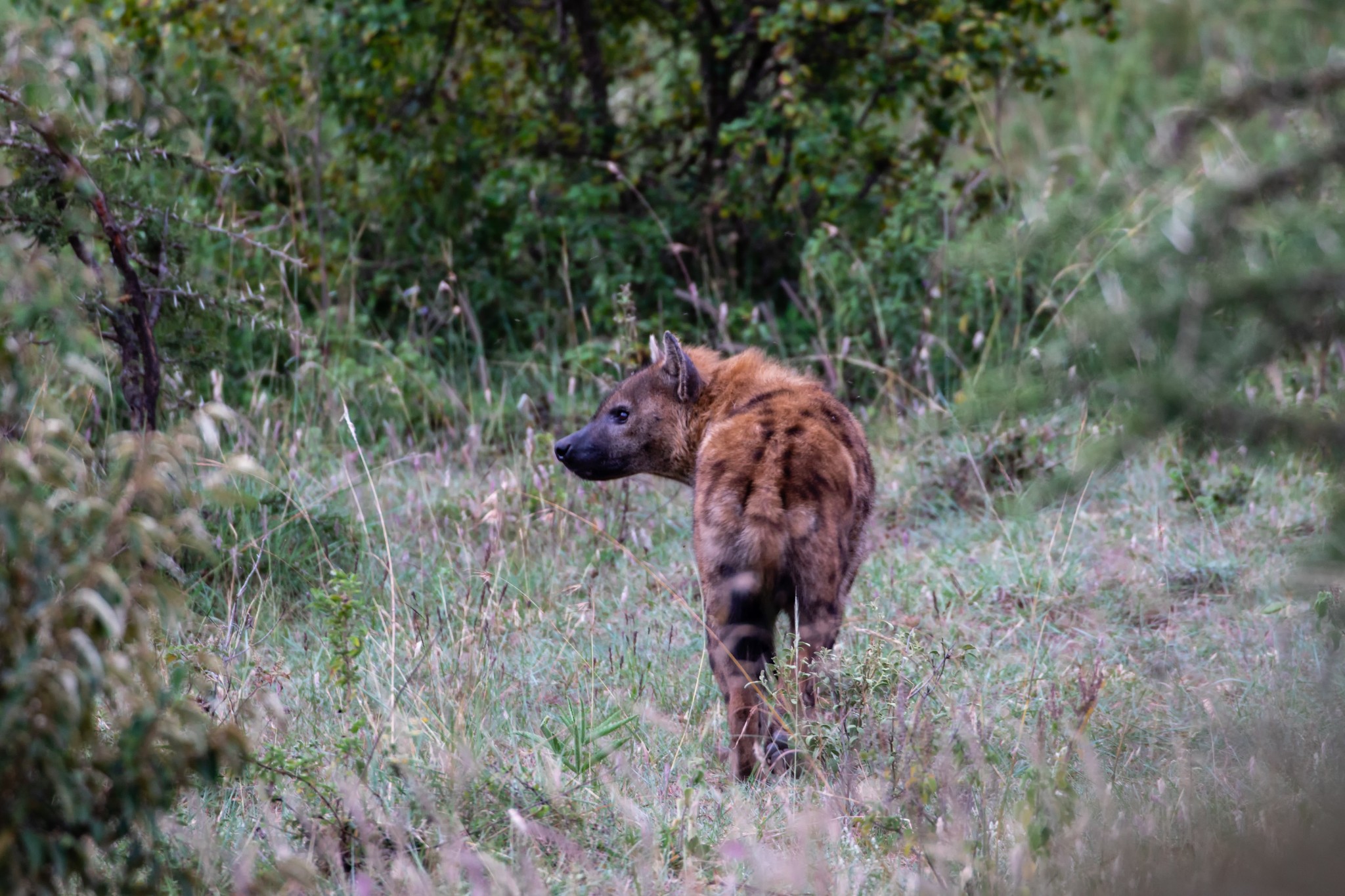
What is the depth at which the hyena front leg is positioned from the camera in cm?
401

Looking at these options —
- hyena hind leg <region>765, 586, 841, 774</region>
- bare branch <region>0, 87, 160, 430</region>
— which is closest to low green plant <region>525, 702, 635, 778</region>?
hyena hind leg <region>765, 586, 841, 774</region>

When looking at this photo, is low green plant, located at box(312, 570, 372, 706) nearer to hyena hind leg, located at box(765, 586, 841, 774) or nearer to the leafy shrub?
the leafy shrub

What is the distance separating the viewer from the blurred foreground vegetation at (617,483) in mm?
2715

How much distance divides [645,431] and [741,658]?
143cm

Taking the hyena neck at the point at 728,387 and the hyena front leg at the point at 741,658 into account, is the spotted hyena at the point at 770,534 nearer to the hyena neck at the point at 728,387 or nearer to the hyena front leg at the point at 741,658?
the hyena front leg at the point at 741,658

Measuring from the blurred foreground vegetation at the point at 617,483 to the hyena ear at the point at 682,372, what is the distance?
27.2 inches

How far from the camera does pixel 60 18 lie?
7434 millimetres

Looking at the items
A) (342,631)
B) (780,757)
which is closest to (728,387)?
(780,757)

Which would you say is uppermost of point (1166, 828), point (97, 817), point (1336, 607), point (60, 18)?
point (60, 18)

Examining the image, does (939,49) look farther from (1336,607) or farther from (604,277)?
(1336,607)

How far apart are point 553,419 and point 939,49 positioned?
121 inches

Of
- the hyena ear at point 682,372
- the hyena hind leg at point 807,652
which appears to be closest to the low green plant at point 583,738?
the hyena hind leg at point 807,652

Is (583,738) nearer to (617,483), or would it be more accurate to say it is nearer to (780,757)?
(780,757)

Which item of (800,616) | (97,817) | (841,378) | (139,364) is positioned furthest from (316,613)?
(841,378)
